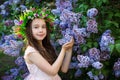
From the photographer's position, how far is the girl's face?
13.1 feet

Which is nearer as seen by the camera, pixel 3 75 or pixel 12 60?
pixel 3 75

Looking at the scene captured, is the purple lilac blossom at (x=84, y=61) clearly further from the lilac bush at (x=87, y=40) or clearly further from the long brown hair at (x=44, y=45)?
the long brown hair at (x=44, y=45)

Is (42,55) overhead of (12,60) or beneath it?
overhead

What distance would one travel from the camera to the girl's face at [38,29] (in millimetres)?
3984

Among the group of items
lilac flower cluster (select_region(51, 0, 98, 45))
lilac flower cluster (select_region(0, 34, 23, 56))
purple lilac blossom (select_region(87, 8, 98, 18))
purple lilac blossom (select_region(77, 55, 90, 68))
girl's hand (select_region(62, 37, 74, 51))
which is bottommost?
lilac flower cluster (select_region(0, 34, 23, 56))

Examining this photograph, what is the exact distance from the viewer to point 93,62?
4.07 m

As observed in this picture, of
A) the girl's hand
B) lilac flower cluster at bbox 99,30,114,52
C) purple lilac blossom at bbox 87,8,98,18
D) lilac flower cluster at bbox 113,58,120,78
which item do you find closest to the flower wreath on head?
the girl's hand

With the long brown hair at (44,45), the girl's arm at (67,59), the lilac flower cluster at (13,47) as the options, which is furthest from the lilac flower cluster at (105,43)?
the lilac flower cluster at (13,47)

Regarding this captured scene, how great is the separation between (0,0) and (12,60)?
1070 mm

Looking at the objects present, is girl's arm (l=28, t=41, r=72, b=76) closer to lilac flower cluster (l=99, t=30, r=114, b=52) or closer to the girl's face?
the girl's face

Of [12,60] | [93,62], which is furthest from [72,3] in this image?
[12,60]

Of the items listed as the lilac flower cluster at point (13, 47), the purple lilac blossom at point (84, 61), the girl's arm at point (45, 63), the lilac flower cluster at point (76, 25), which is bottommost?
the lilac flower cluster at point (13, 47)

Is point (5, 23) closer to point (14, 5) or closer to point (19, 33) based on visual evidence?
point (14, 5)

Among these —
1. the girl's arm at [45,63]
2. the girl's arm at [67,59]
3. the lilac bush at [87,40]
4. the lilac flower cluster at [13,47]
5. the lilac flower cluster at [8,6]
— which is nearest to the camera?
the girl's arm at [45,63]
